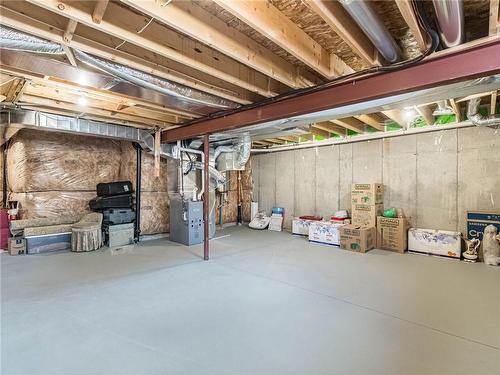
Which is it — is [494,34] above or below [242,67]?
below

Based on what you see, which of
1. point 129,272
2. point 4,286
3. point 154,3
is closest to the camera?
point 154,3

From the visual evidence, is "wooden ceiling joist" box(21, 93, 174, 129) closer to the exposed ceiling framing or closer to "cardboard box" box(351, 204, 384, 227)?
the exposed ceiling framing

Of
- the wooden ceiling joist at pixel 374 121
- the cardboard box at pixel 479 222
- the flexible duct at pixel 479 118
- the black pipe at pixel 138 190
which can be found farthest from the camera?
the black pipe at pixel 138 190

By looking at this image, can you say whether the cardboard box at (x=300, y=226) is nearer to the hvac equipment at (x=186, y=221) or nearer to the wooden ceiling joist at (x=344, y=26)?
the hvac equipment at (x=186, y=221)

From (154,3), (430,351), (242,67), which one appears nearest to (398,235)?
(430,351)

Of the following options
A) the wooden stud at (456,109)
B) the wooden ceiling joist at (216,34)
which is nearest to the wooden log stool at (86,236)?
the wooden ceiling joist at (216,34)

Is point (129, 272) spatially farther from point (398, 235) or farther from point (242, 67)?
point (398, 235)

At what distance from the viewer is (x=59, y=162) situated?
471 cm

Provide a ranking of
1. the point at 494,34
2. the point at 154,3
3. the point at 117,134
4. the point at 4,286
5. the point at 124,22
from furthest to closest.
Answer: the point at 117,134 → the point at 4,286 → the point at 124,22 → the point at 494,34 → the point at 154,3

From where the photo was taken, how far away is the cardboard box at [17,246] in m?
4.11

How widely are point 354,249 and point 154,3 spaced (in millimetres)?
4405

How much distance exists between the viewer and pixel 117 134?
14.7ft

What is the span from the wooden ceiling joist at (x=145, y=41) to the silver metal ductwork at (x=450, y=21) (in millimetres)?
1646

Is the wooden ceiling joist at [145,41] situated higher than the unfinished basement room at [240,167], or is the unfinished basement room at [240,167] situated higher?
the wooden ceiling joist at [145,41]
